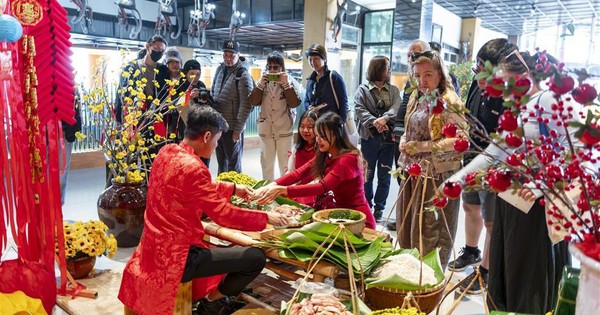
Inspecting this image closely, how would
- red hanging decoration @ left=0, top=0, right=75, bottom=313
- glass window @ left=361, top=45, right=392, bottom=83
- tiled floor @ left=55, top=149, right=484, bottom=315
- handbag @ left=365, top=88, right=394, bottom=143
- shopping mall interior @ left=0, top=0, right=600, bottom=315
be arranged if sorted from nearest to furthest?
red hanging decoration @ left=0, top=0, right=75, bottom=313 < tiled floor @ left=55, top=149, right=484, bottom=315 < handbag @ left=365, top=88, right=394, bottom=143 < shopping mall interior @ left=0, top=0, right=600, bottom=315 < glass window @ left=361, top=45, right=392, bottom=83

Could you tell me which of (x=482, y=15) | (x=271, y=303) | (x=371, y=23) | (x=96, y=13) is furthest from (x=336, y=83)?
(x=96, y=13)

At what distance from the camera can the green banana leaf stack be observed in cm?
173

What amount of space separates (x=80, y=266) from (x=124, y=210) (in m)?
0.55

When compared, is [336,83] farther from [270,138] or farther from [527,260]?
[527,260]

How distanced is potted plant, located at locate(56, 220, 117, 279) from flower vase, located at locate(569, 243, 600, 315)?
2.50 metres

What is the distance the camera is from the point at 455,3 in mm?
8289

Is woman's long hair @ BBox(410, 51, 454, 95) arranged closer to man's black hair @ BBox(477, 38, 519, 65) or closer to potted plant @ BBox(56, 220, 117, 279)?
man's black hair @ BBox(477, 38, 519, 65)

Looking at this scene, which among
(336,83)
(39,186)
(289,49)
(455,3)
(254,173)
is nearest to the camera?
(39,186)

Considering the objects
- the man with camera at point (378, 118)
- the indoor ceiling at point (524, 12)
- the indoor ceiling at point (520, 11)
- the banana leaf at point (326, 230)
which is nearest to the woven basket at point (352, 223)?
the banana leaf at point (326, 230)

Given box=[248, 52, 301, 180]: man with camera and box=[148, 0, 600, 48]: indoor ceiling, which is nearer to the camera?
box=[248, 52, 301, 180]: man with camera

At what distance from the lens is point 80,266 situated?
262 cm

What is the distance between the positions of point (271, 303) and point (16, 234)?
117 centimetres

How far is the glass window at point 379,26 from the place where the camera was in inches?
324

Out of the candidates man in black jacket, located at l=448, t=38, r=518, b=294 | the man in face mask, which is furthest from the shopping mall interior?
man in black jacket, located at l=448, t=38, r=518, b=294
